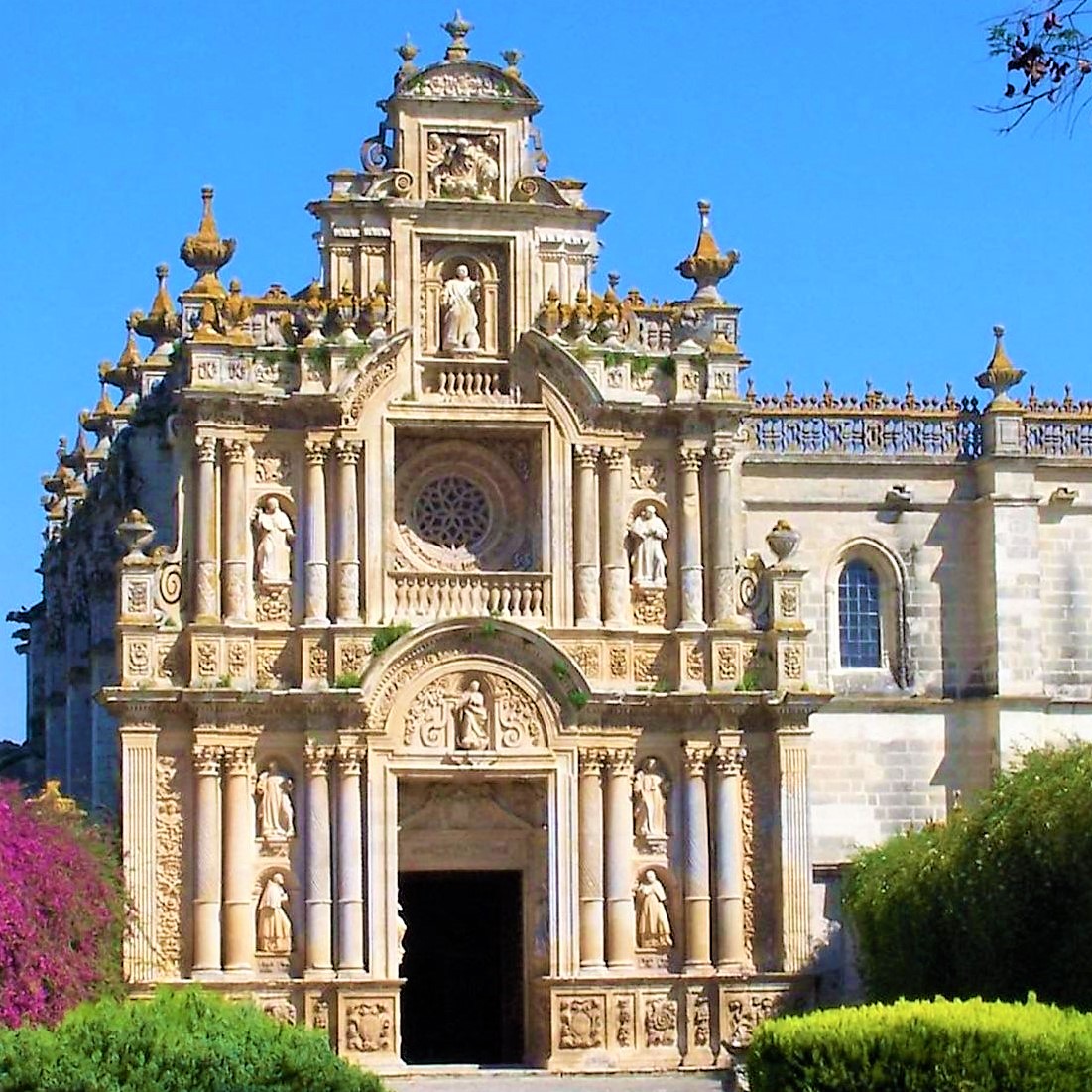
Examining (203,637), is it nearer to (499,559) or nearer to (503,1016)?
(499,559)

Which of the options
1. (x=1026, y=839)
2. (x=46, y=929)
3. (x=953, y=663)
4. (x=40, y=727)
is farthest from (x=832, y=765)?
(x=40, y=727)

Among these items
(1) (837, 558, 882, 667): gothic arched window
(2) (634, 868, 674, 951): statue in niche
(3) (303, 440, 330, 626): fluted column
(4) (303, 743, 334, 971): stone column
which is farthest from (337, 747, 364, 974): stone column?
(1) (837, 558, 882, 667): gothic arched window

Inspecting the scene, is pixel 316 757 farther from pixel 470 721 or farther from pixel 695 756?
pixel 695 756

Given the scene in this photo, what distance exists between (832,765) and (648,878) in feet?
13.8

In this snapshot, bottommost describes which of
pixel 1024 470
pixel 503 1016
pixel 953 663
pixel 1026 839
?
pixel 503 1016

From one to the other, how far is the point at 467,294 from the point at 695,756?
25.8 ft

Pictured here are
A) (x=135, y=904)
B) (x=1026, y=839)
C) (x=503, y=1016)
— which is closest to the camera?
(x=1026, y=839)

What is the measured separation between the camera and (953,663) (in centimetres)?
4603

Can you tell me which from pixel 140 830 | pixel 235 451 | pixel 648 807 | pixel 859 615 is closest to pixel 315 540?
pixel 235 451

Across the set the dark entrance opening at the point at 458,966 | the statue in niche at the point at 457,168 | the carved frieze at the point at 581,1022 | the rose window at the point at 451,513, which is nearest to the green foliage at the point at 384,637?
the rose window at the point at 451,513

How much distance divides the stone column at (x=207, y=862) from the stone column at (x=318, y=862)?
1327 millimetres

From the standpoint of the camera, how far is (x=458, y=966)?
44.8 m

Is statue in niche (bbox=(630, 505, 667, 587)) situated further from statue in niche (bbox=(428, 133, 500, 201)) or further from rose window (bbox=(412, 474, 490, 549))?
statue in niche (bbox=(428, 133, 500, 201))

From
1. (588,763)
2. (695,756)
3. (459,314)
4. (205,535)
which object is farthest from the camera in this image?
(459,314)
